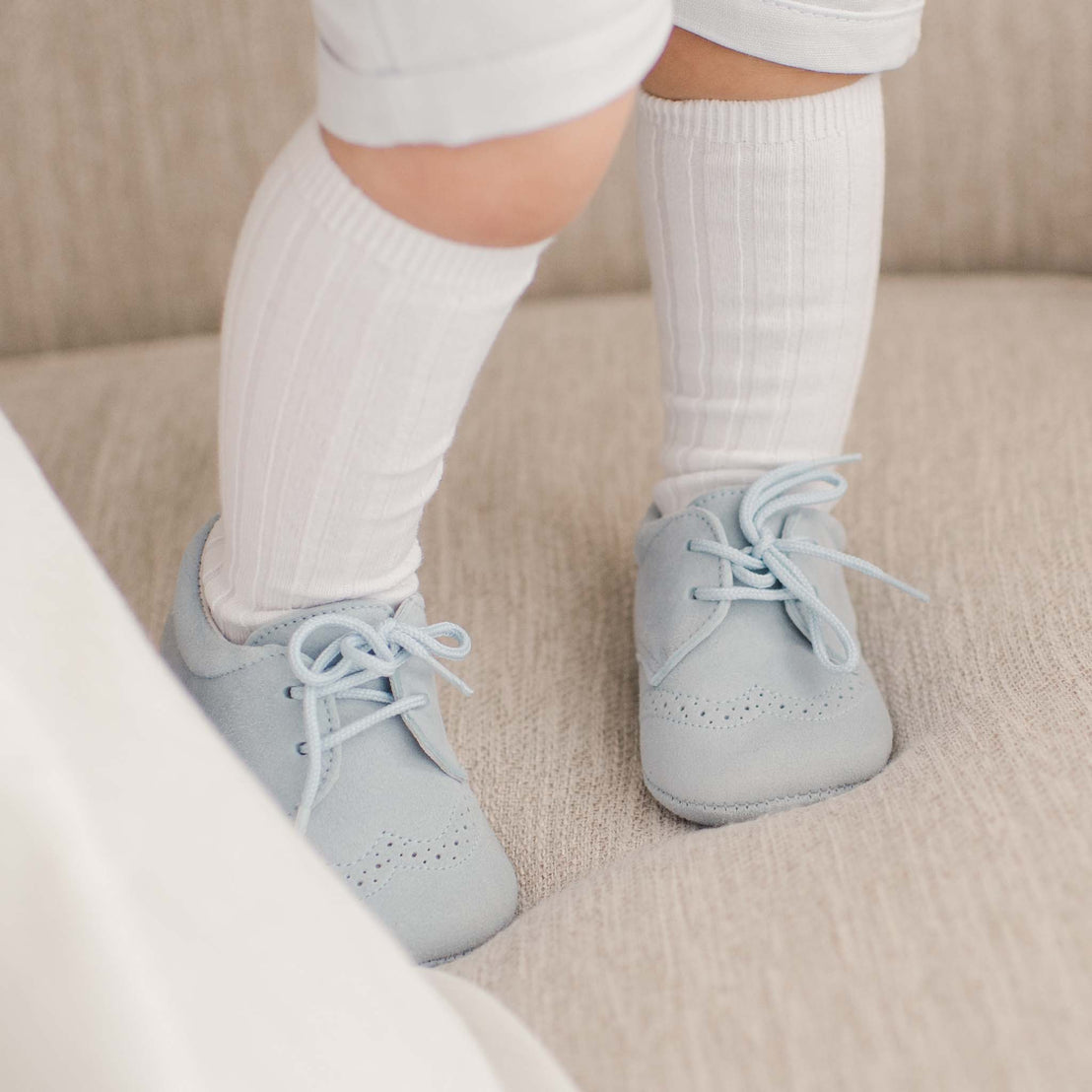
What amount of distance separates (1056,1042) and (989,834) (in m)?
0.10

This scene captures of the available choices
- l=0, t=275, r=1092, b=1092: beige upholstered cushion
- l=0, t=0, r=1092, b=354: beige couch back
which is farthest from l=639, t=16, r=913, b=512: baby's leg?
l=0, t=0, r=1092, b=354: beige couch back

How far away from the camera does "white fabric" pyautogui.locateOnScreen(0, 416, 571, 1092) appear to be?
1.02 ft

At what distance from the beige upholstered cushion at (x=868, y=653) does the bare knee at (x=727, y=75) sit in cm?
28

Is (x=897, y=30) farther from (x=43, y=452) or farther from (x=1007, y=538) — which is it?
(x=43, y=452)

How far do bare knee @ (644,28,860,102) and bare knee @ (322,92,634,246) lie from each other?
156 millimetres

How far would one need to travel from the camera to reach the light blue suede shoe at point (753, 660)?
1.90 ft

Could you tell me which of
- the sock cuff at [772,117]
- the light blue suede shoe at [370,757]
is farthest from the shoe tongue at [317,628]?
the sock cuff at [772,117]

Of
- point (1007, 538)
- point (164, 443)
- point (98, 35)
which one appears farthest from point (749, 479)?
point (98, 35)

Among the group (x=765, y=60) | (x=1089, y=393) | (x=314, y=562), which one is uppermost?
(x=765, y=60)

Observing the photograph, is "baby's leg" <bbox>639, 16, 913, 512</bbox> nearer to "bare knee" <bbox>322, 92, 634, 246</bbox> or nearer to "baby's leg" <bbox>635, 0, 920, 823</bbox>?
"baby's leg" <bbox>635, 0, 920, 823</bbox>

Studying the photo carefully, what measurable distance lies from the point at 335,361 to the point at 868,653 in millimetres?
359

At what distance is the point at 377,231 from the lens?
0.44 metres

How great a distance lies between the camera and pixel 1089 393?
85 centimetres

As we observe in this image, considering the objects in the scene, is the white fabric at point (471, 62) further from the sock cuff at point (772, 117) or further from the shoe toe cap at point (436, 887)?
the shoe toe cap at point (436, 887)
